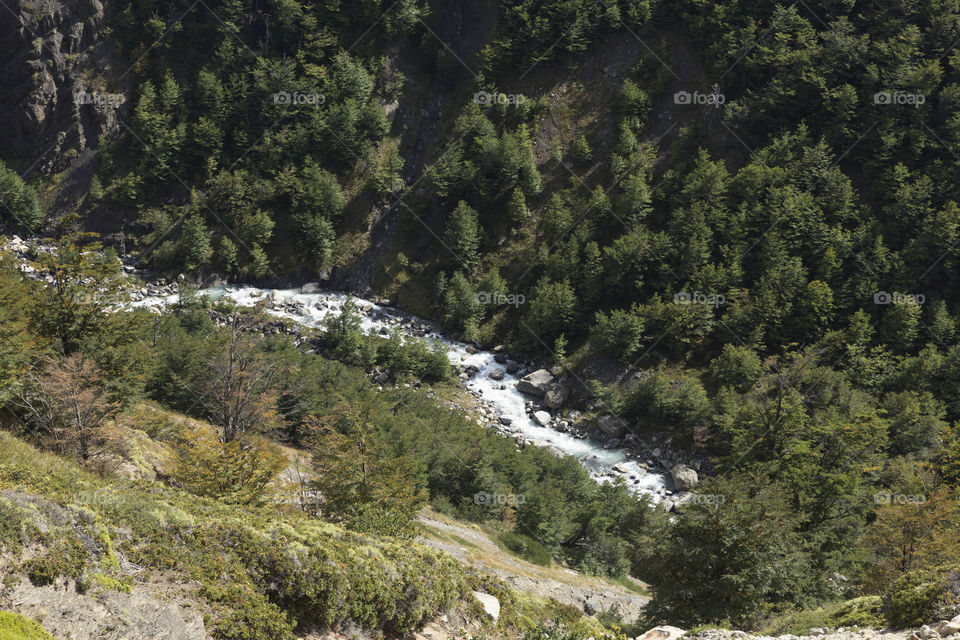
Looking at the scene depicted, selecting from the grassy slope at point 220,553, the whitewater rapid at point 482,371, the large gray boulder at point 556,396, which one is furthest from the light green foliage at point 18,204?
the grassy slope at point 220,553

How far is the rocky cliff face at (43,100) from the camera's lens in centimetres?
6588

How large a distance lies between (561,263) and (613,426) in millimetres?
14512

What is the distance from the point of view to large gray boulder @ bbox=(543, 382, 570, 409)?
162 feet

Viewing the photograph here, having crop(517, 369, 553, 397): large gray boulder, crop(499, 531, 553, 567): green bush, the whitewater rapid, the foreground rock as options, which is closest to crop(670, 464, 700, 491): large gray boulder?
the whitewater rapid

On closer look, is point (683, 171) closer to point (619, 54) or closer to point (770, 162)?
point (770, 162)

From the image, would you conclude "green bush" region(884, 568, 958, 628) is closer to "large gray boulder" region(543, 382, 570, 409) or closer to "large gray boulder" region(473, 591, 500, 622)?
"large gray boulder" region(473, 591, 500, 622)

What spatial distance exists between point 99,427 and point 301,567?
403 inches

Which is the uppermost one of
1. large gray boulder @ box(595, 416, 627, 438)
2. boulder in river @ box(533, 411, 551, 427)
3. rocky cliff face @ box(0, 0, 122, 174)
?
rocky cliff face @ box(0, 0, 122, 174)

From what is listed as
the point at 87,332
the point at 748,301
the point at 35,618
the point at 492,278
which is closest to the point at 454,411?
the point at 492,278

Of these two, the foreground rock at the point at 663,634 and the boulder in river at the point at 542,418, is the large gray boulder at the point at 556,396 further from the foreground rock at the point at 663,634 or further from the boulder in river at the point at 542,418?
the foreground rock at the point at 663,634

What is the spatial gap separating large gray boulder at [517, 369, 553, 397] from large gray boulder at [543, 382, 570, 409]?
0.64 m

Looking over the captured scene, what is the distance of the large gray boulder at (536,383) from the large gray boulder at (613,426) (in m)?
5.54

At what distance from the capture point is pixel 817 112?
5206cm

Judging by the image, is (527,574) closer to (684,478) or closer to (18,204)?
(684,478)
